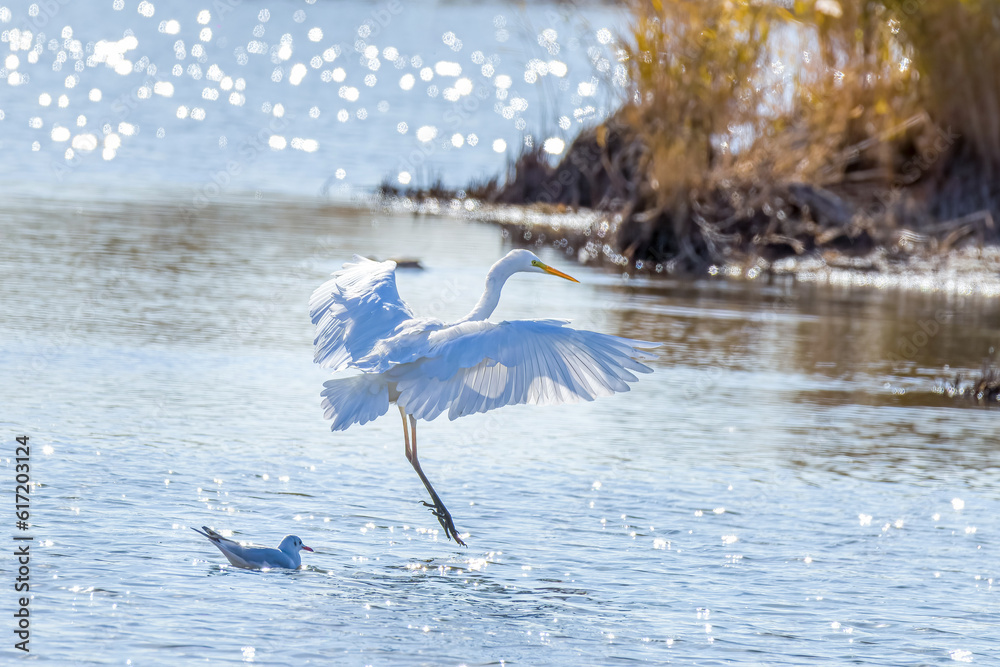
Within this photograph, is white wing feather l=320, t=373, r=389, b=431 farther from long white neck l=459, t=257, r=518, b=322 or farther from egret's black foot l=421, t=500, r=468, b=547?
long white neck l=459, t=257, r=518, b=322

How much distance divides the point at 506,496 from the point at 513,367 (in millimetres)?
1283

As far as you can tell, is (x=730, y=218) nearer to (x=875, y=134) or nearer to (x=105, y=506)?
(x=875, y=134)

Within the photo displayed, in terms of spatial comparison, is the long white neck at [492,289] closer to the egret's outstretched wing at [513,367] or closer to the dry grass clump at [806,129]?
the egret's outstretched wing at [513,367]

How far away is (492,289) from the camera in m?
6.91

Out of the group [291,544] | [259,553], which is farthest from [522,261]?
[259,553]

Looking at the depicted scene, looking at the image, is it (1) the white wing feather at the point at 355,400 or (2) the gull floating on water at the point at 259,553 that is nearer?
(2) the gull floating on water at the point at 259,553

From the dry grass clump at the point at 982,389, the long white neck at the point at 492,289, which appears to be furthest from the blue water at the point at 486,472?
the long white neck at the point at 492,289

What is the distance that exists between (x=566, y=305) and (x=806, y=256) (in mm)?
4657

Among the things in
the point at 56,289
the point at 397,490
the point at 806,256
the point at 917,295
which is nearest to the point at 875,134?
the point at 806,256

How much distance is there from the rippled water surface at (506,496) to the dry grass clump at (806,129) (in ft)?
11.9

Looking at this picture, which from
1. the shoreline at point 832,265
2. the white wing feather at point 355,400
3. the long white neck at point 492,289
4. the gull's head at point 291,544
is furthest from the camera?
the shoreline at point 832,265

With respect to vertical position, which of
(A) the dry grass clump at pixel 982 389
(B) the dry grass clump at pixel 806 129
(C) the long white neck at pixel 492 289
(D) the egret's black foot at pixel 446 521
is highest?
(B) the dry grass clump at pixel 806 129

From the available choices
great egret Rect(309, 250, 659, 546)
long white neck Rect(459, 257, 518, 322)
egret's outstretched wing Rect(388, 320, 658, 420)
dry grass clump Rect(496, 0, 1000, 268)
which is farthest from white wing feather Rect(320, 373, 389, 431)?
dry grass clump Rect(496, 0, 1000, 268)

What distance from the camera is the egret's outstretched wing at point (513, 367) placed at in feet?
19.9
